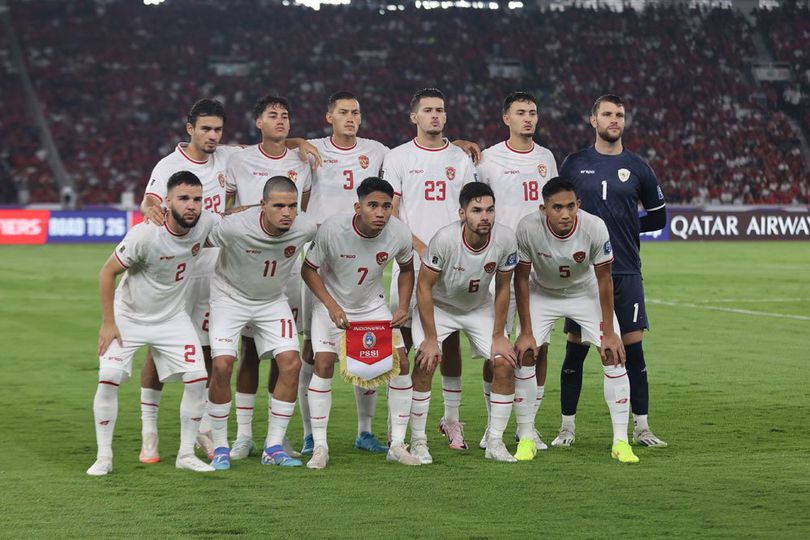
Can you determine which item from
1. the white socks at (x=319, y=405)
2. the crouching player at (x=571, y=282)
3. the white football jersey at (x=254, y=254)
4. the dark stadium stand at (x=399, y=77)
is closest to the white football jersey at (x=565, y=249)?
the crouching player at (x=571, y=282)

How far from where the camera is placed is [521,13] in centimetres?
4784

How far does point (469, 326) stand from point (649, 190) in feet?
5.32

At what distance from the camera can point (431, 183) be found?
325 inches

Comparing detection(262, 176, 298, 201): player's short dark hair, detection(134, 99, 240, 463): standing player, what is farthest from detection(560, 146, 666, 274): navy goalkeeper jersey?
detection(134, 99, 240, 463): standing player

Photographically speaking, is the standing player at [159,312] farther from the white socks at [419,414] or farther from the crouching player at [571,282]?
the crouching player at [571,282]

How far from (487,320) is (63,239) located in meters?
25.3

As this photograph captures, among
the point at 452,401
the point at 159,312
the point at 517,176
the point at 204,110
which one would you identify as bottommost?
the point at 452,401

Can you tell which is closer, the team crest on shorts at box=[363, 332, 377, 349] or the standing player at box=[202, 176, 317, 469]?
the standing player at box=[202, 176, 317, 469]

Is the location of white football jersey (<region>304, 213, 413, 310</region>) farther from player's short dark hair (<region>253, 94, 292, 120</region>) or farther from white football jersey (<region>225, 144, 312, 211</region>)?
player's short dark hair (<region>253, 94, 292, 120</region>)

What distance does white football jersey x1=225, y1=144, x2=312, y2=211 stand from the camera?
8.03 meters

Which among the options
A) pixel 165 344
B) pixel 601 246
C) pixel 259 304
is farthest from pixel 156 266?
pixel 601 246

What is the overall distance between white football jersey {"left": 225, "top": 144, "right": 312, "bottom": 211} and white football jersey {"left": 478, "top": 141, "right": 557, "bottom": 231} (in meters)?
Result: 1.36

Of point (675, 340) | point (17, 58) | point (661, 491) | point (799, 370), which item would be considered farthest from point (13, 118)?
point (661, 491)

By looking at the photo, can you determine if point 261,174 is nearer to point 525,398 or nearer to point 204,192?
Answer: point 204,192
